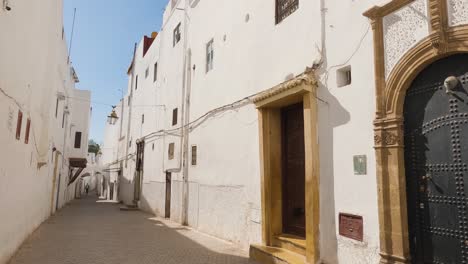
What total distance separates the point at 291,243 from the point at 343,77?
2.76 metres

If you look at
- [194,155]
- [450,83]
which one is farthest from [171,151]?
[450,83]

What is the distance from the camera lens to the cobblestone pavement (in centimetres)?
614

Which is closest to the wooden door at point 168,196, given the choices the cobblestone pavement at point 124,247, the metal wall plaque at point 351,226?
the cobblestone pavement at point 124,247

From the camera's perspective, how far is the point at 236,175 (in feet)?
24.2

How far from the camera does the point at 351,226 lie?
4316 millimetres

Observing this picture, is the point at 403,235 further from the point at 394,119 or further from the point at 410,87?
the point at 410,87

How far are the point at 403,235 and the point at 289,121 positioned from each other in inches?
122

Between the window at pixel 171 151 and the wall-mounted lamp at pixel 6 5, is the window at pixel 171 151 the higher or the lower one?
the lower one

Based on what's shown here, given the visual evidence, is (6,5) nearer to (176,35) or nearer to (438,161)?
(438,161)

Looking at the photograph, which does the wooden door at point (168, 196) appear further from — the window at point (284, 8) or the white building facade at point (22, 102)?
the window at point (284, 8)

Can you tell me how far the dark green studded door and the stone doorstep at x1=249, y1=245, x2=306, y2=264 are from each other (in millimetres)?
1827

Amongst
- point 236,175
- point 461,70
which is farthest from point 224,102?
point 461,70

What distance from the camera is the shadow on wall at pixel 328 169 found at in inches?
182

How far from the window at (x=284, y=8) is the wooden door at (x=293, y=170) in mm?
1651
